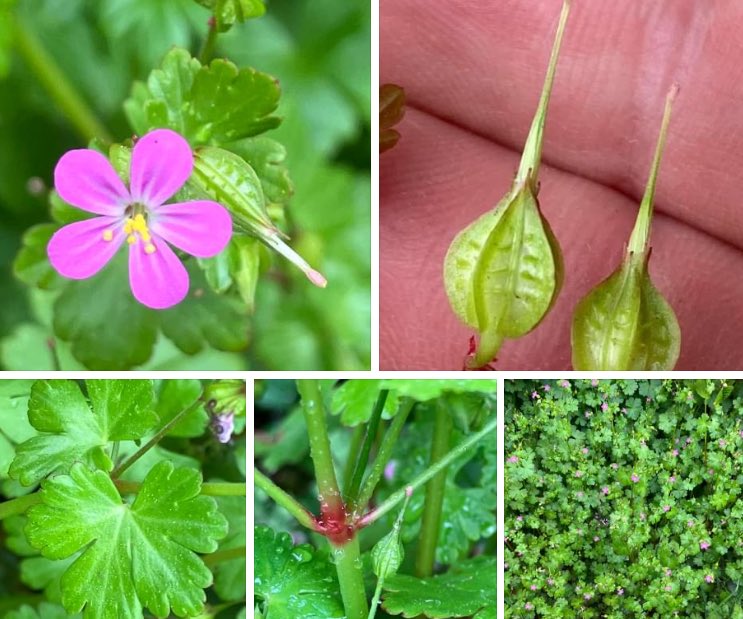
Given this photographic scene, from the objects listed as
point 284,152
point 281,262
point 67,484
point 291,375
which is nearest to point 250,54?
point 284,152

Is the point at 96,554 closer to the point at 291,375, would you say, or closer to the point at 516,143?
the point at 291,375

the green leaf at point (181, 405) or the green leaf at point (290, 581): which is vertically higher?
the green leaf at point (181, 405)

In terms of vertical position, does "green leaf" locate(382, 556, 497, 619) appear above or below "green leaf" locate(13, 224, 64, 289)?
below

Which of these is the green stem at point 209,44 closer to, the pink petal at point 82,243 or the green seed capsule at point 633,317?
the pink petal at point 82,243

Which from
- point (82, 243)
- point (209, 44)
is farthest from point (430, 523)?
point (209, 44)

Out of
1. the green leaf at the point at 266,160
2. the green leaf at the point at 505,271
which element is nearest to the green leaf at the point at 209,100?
the green leaf at the point at 266,160

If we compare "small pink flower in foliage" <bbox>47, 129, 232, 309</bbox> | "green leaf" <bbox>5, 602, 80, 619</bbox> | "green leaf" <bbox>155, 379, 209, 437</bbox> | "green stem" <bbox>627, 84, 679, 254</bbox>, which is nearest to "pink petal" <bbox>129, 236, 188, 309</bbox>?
"small pink flower in foliage" <bbox>47, 129, 232, 309</bbox>

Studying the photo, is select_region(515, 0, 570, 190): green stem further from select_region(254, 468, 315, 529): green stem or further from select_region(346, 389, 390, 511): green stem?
select_region(254, 468, 315, 529): green stem
